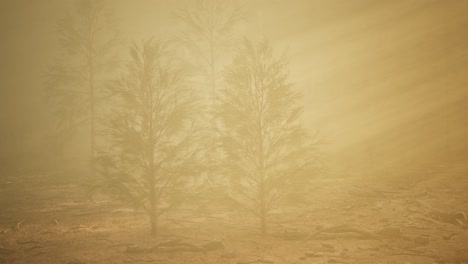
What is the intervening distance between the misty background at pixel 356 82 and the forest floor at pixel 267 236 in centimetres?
535

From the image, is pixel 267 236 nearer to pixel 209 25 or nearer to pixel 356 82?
pixel 209 25

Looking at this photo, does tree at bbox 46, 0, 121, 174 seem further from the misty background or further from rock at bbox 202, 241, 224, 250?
rock at bbox 202, 241, 224, 250

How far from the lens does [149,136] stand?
10133mm

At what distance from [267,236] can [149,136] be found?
5428 millimetres

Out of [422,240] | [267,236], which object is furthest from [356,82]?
[267,236]

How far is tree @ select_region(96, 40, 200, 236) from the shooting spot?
9820 mm

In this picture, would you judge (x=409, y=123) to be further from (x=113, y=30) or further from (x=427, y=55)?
(x=113, y=30)

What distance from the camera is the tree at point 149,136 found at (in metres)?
9.82

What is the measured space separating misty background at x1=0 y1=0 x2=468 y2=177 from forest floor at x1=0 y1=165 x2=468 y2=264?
17.6 feet

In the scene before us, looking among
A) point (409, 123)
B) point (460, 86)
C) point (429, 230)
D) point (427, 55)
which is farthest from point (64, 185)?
point (427, 55)

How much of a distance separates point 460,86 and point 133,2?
63.5m

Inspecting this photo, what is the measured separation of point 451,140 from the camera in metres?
27.5

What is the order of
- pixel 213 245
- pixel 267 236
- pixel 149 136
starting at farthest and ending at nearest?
pixel 149 136 < pixel 267 236 < pixel 213 245

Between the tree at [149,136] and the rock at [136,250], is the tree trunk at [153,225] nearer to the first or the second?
the tree at [149,136]
